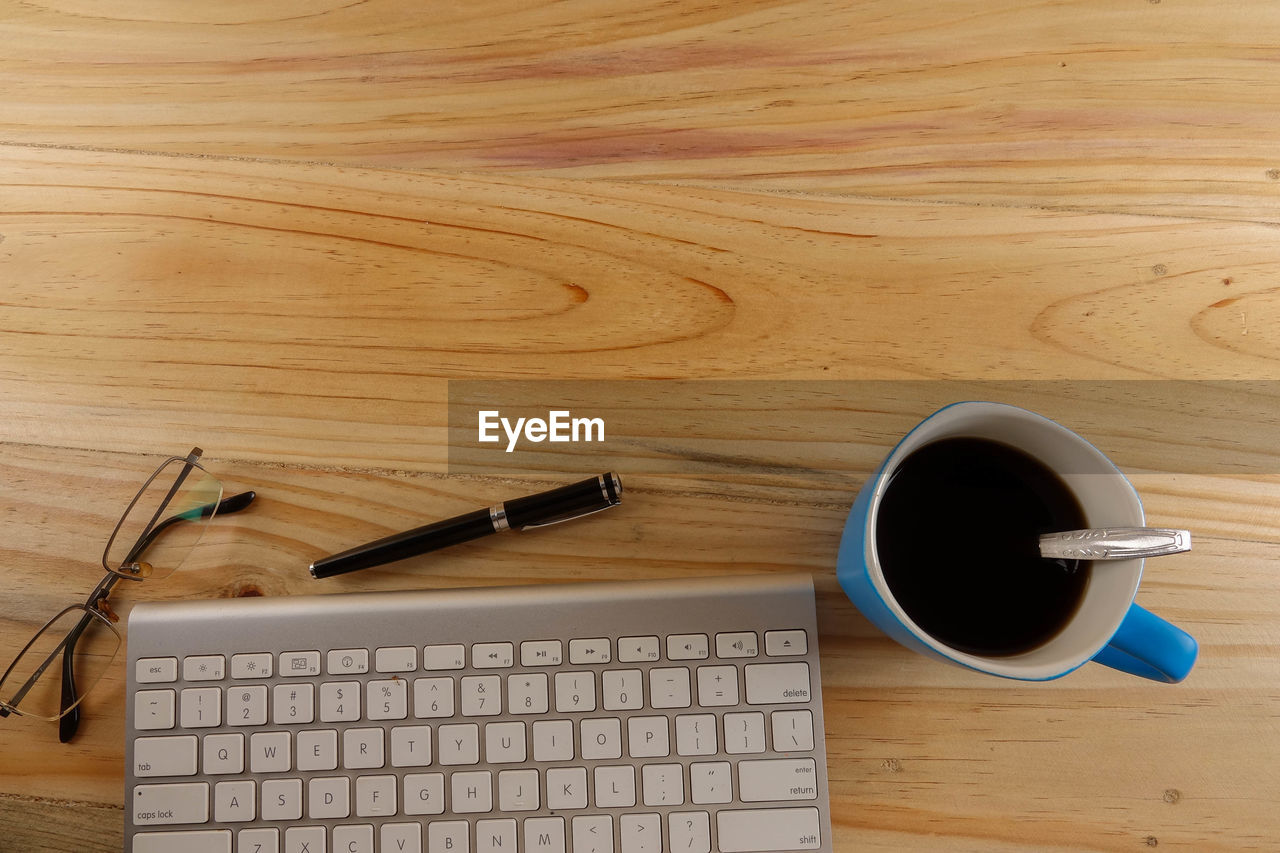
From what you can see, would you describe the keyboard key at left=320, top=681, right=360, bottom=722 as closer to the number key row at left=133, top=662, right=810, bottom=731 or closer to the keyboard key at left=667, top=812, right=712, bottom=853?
the number key row at left=133, top=662, right=810, bottom=731

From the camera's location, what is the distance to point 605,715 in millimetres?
525

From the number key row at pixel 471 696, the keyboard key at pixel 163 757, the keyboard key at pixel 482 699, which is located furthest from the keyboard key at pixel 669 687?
the keyboard key at pixel 163 757

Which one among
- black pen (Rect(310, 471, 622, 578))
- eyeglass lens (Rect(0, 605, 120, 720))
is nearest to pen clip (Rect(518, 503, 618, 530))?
black pen (Rect(310, 471, 622, 578))

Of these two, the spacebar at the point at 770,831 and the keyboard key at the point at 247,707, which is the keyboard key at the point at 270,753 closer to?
the keyboard key at the point at 247,707

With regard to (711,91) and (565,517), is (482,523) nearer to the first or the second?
(565,517)

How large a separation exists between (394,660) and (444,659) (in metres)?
0.03

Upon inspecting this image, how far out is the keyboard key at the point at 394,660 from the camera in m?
0.53

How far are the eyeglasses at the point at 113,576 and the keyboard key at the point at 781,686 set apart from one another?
0.38 metres

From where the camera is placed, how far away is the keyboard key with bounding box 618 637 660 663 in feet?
1.74

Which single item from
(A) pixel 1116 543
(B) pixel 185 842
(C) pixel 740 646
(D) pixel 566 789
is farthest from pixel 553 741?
(A) pixel 1116 543

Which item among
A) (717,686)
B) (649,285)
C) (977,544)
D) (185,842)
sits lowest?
(185,842)

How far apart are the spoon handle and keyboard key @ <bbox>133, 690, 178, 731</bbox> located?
568 mm

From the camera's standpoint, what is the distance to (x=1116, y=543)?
436mm

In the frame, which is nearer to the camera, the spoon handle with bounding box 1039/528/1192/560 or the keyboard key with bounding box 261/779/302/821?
the spoon handle with bounding box 1039/528/1192/560
